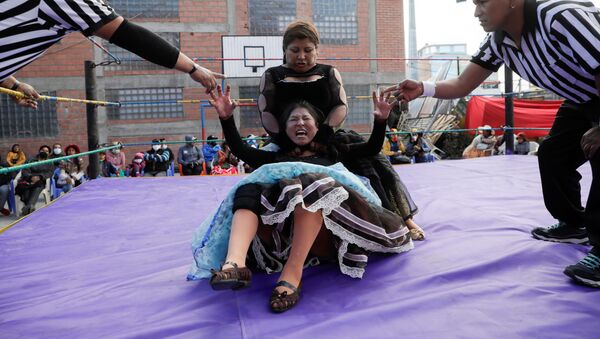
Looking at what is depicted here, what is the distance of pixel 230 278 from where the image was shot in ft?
3.18

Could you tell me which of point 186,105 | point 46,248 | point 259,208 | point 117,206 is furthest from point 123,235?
point 186,105

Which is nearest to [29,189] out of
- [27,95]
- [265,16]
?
[27,95]

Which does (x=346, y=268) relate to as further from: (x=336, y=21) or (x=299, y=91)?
(x=336, y=21)

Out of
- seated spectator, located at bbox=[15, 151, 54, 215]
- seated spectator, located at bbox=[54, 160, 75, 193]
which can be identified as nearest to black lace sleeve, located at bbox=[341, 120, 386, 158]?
seated spectator, located at bbox=[15, 151, 54, 215]

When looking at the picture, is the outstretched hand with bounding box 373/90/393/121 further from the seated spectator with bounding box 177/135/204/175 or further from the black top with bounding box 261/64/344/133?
the seated spectator with bounding box 177/135/204/175

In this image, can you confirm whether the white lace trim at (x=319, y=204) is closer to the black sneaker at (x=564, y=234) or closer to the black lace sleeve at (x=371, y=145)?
the black lace sleeve at (x=371, y=145)

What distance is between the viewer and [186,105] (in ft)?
31.3

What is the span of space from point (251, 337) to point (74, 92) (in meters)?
9.93

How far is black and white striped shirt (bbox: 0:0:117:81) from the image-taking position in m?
0.93

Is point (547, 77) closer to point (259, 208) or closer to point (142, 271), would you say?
point (259, 208)

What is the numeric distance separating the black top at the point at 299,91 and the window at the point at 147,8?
28.7ft

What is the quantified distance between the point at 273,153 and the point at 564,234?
989 millimetres

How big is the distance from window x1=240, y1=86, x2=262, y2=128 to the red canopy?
14.7ft

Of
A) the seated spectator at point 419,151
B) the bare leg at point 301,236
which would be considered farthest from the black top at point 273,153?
the seated spectator at point 419,151
